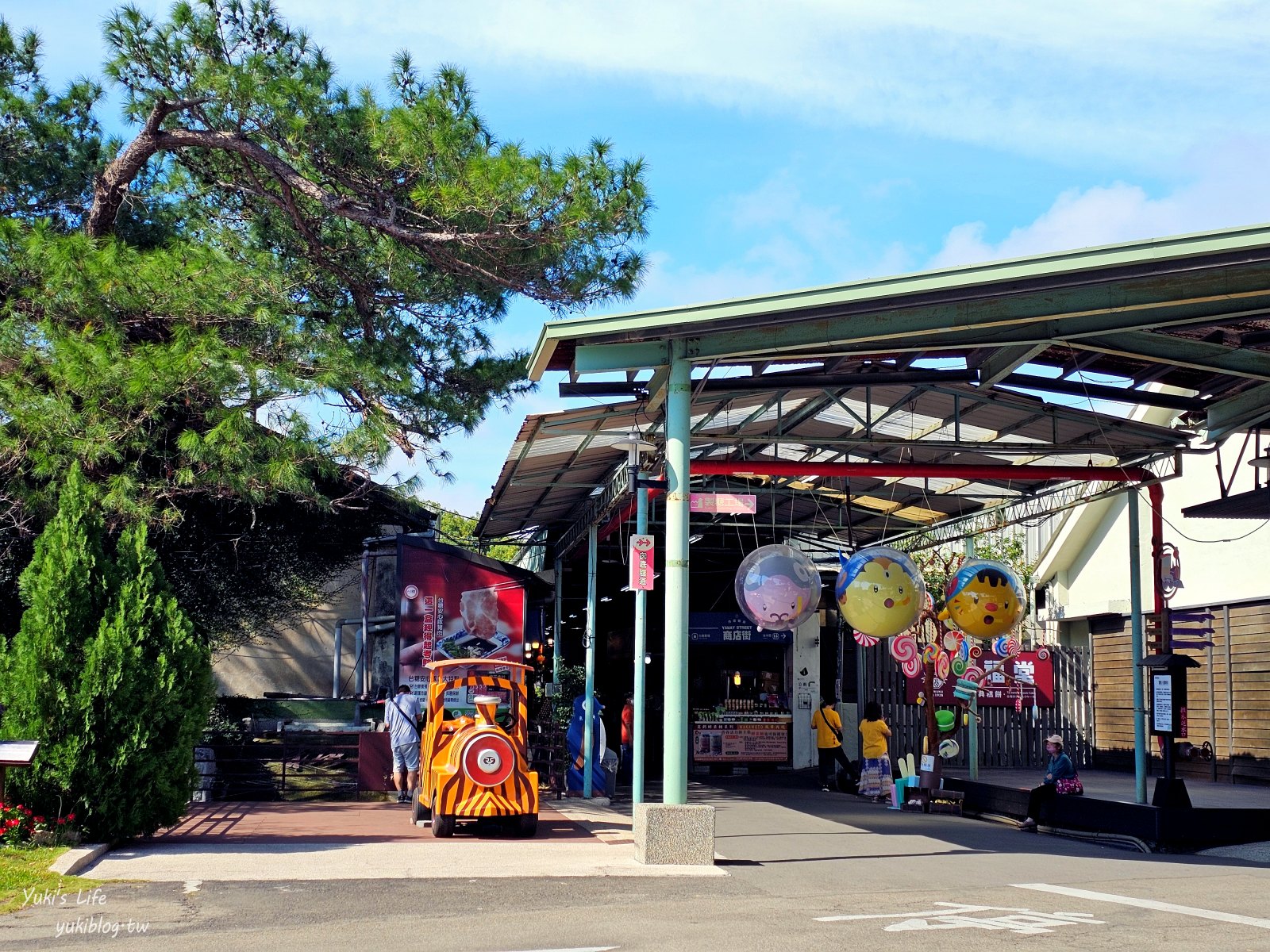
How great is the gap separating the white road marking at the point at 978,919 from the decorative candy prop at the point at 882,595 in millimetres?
5264

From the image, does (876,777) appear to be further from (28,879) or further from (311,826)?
(28,879)

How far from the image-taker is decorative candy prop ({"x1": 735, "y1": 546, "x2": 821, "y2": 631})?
1352 centimetres

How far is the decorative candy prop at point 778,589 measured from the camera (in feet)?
44.4

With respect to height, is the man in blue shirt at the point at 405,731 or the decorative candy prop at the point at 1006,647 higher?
the decorative candy prop at the point at 1006,647

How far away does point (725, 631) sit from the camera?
26.3m

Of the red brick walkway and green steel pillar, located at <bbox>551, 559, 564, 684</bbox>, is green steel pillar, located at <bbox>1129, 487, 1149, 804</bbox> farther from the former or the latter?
green steel pillar, located at <bbox>551, 559, 564, 684</bbox>

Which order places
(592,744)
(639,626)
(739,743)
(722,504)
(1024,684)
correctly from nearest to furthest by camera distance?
1. (722,504)
2. (639,626)
3. (592,744)
4. (739,743)
5. (1024,684)

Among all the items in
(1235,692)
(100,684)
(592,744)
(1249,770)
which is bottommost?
(1249,770)

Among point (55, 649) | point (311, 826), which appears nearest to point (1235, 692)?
point (311, 826)

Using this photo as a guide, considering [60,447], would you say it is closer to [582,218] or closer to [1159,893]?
[582,218]

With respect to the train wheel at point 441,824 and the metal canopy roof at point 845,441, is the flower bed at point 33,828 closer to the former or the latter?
the train wheel at point 441,824

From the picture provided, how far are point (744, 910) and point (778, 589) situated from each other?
5125 mm

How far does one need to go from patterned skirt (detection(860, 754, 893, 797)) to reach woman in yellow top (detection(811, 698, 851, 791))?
5.82 feet

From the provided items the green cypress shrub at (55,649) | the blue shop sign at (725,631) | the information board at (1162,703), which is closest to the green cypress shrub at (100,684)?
the green cypress shrub at (55,649)
